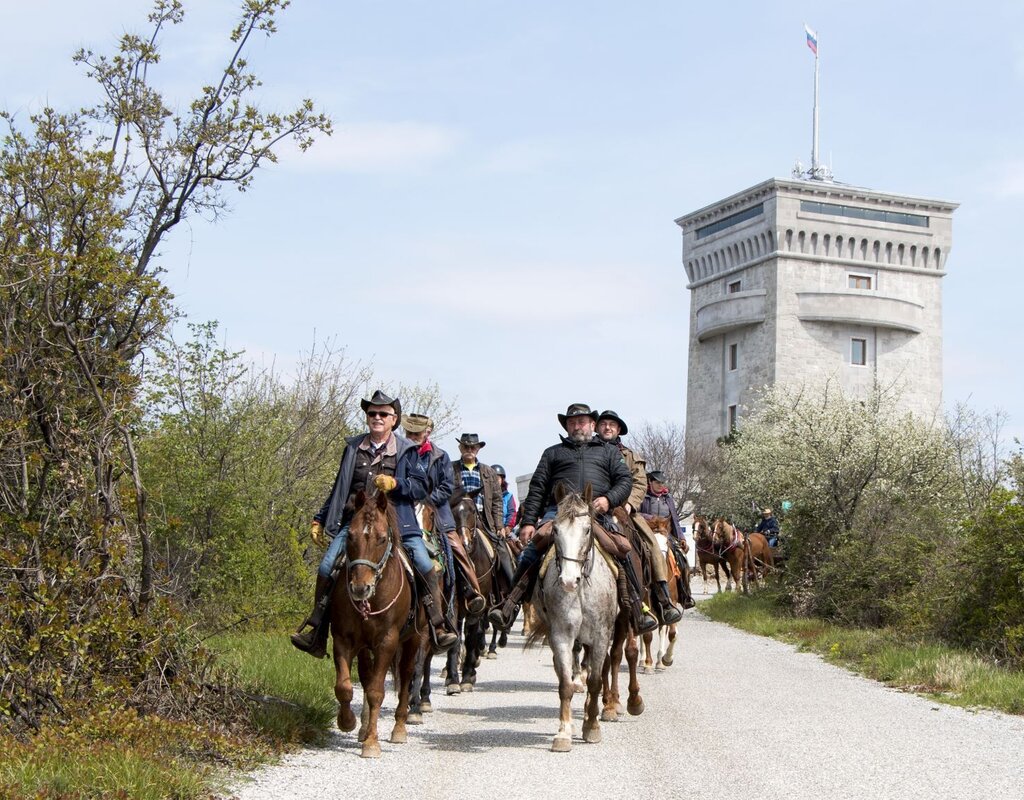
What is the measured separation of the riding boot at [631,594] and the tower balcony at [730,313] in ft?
265

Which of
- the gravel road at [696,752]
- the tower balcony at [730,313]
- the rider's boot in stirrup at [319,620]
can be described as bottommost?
the gravel road at [696,752]

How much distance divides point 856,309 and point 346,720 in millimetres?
83759

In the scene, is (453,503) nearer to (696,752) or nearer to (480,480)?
(480,480)

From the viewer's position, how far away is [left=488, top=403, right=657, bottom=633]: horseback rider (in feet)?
38.4

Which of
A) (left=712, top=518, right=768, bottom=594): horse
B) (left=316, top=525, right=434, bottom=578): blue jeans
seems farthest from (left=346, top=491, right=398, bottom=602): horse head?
(left=712, top=518, right=768, bottom=594): horse

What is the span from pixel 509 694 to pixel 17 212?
7.06 m

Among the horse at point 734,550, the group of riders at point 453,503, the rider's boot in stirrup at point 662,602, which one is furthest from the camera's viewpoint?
the horse at point 734,550

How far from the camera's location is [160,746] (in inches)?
352

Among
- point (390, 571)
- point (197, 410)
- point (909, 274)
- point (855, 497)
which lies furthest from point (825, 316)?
point (390, 571)

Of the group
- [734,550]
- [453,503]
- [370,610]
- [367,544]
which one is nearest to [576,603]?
[370,610]

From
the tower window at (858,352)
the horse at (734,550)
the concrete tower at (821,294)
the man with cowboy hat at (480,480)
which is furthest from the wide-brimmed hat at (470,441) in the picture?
the tower window at (858,352)

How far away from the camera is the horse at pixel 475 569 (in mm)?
14641

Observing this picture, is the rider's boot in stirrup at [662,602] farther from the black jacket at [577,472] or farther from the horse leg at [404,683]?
the horse leg at [404,683]

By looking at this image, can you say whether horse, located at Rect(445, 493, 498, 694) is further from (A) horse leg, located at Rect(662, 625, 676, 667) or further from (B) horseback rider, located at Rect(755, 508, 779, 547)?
(B) horseback rider, located at Rect(755, 508, 779, 547)
